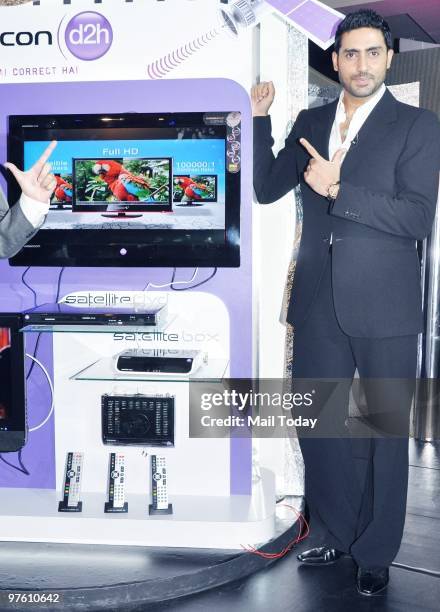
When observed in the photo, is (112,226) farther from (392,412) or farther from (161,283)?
(392,412)

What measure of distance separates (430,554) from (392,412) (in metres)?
0.74

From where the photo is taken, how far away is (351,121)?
244cm

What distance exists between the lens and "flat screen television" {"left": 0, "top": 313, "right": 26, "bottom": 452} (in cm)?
263

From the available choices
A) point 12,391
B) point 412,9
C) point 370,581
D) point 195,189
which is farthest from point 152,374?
point 412,9

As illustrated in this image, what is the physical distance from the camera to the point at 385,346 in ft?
7.68

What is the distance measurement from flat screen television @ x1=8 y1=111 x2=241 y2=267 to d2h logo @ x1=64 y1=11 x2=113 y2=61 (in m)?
0.26

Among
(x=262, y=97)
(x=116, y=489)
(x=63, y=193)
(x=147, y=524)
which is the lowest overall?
(x=147, y=524)

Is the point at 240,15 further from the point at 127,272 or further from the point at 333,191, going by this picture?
the point at 127,272

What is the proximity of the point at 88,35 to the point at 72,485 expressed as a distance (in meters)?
1.66

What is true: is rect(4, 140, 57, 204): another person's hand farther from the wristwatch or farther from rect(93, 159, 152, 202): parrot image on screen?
the wristwatch

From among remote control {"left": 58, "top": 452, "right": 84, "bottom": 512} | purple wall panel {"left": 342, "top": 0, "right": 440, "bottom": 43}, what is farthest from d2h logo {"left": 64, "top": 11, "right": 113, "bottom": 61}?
purple wall panel {"left": 342, "top": 0, "right": 440, "bottom": 43}

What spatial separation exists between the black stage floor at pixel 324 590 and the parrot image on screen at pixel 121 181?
1.40 m

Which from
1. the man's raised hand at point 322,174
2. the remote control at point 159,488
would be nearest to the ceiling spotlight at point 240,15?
the man's raised hand at point 322,174

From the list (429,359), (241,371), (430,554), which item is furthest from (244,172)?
(429,359)
